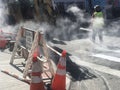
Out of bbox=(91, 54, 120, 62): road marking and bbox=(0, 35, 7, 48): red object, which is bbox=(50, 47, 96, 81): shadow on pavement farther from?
bbox=(0, 35, 7, 48): red object

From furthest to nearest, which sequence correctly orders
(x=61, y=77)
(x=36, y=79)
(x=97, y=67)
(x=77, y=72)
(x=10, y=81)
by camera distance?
1. (x=97, y=67)
2. (x=77, y=72)
3. (x=10, y=81)
4. (x=61, y=77)
5. (x=36, y=79)

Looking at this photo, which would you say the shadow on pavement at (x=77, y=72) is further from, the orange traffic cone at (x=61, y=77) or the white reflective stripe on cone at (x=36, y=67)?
the white reflective stripe on cone at (x=36, y=67)

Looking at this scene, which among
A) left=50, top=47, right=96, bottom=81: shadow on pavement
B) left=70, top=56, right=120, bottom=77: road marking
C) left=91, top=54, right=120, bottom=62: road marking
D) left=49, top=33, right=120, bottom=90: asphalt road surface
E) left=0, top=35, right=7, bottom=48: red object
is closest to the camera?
left=49, top=33, right=120, bottom=90: asphalt road surface

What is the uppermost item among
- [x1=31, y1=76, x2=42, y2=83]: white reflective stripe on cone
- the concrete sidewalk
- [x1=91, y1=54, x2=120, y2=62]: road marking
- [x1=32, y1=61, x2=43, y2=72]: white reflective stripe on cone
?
[x1=32, y1=61, x2=43, y2=72]: white reflective stripe on cone

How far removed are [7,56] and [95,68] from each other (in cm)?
360

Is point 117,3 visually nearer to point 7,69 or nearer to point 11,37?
point 11,37

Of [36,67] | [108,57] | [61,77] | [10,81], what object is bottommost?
[10,81]

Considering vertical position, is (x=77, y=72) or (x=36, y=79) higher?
(x=36, y=79)

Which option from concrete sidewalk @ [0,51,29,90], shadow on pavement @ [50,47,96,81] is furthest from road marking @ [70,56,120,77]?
concrete sidewalk @ [0,51,29,90]

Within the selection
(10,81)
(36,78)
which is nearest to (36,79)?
(36,78)

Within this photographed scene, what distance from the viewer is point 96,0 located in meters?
24.8

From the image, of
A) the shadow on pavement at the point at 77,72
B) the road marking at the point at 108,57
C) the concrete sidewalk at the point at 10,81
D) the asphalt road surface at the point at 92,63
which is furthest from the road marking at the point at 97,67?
the concrete sidewalk at the point at 10,81

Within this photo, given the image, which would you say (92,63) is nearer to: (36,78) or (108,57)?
(108,57)

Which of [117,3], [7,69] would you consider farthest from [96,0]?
[7,69]
